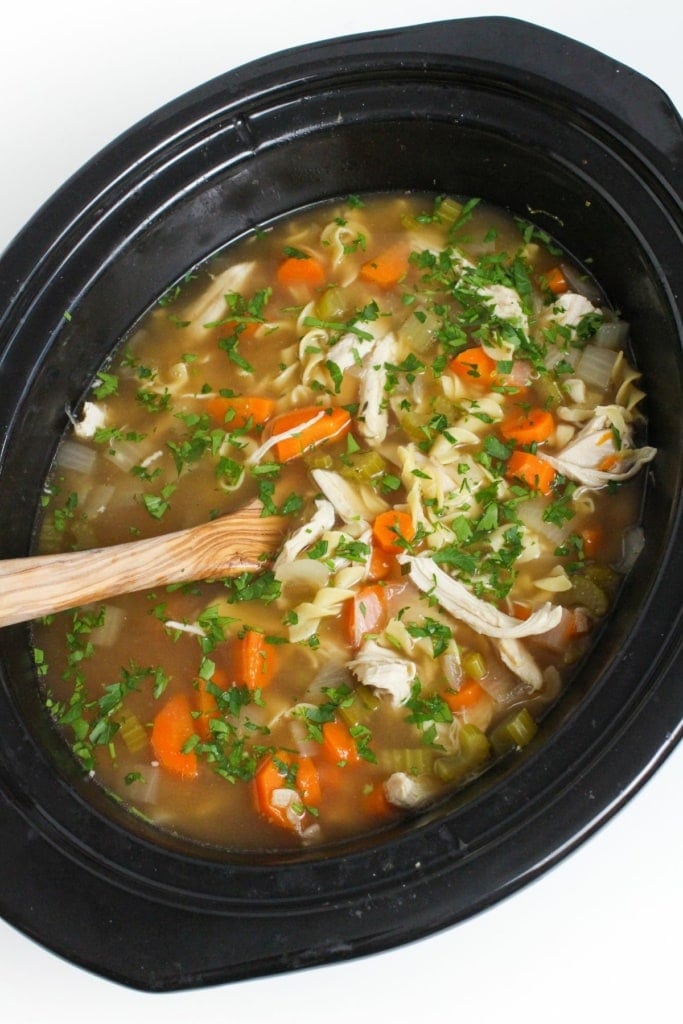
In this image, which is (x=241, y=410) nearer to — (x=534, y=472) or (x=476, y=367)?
(x=476, y=367)

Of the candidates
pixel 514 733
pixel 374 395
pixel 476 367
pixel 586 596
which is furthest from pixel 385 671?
pixel 476 367

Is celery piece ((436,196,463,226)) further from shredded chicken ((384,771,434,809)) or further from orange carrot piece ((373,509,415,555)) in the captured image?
shredded chicken ((384,771,434,809))

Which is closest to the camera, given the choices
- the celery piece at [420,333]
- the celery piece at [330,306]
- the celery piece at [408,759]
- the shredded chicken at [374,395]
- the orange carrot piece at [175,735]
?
the celery piece at [408,759]

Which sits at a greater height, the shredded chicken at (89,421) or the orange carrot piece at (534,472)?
the shredded chicken at (89,421)

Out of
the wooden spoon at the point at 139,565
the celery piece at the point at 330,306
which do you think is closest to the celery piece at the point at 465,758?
the wooden spoon at the point at 139,565


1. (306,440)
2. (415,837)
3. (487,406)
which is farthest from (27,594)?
(487,406)

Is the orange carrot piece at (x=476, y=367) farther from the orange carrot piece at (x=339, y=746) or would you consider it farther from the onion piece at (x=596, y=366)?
the orange carrot piece at (x=339, y=746)
